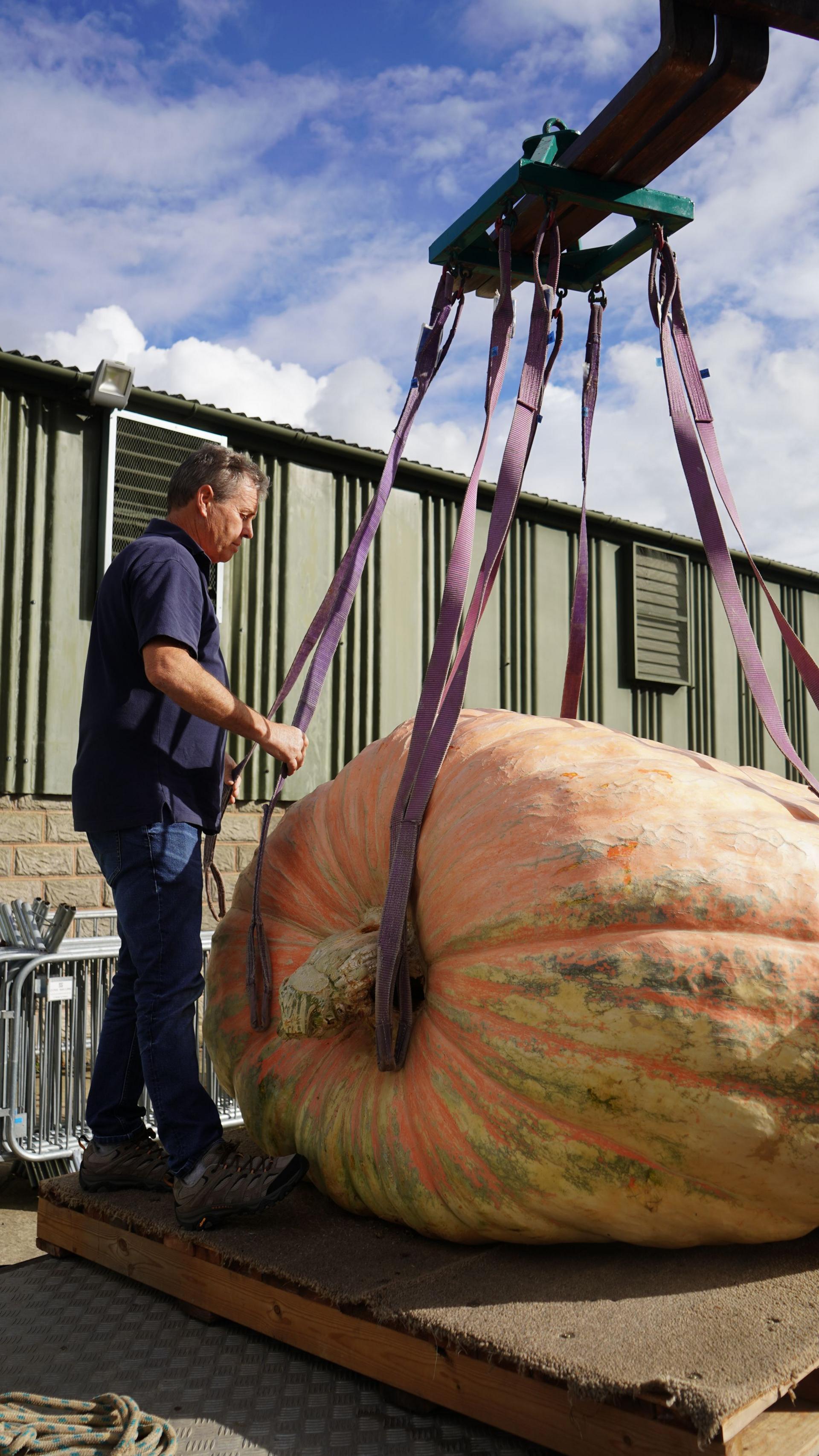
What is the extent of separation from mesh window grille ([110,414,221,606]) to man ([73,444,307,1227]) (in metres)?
3.17

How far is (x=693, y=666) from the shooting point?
8492mm

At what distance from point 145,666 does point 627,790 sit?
1073 millimetres

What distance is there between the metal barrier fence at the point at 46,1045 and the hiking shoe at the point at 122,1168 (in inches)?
32.7

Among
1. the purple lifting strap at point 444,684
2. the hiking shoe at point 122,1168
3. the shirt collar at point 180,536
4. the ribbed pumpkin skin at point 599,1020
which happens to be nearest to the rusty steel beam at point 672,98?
the purple lifting strap at point 444,684

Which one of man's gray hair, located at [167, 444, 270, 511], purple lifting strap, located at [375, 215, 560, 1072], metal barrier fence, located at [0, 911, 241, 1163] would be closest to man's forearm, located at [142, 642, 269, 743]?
purple lifting strap, located at [375, 215, 560, 1072]

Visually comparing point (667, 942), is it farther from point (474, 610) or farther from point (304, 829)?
point (304, 829)

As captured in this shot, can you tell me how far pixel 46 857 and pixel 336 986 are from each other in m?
3.67

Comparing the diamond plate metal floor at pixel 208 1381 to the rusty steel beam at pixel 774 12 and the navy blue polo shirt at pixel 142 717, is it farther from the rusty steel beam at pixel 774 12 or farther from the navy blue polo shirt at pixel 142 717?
the rusty steel beam at pixel 774 12

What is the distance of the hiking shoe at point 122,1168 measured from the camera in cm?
240

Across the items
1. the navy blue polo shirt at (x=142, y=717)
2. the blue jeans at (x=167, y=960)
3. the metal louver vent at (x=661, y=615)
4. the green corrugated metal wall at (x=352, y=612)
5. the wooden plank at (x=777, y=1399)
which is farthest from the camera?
the metal louver vent at (x=661, y=615)

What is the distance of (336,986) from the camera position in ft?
6.38

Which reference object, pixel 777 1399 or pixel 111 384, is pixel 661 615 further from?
pixel 777 1399

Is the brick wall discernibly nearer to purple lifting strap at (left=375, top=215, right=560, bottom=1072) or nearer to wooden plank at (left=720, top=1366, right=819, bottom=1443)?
purple lifting strap at (left=375, top=215, right=560, bottom=1072)

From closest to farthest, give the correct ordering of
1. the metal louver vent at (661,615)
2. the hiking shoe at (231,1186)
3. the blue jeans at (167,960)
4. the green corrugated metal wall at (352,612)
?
the hiking shoe at (231,1186), the blue jeans at (167,960), the green corrugated metal wall at (352,612), the metal louver vent at (661,615)
